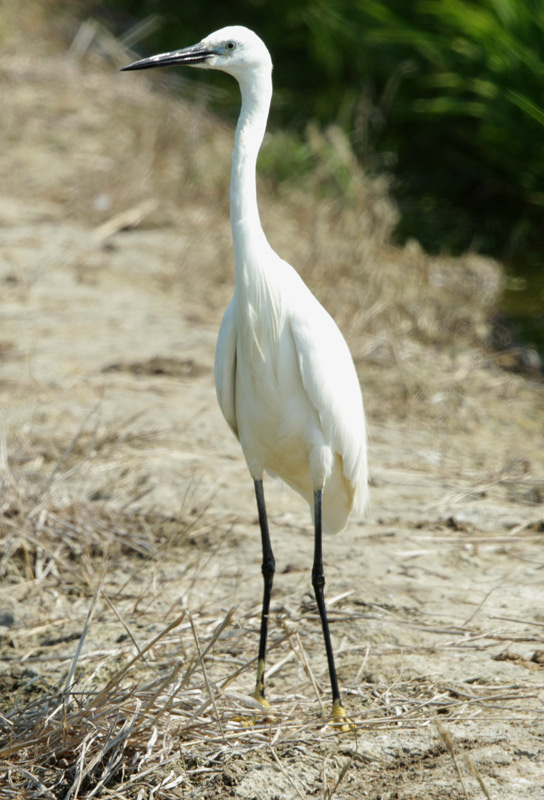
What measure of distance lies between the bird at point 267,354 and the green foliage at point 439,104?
163 inches

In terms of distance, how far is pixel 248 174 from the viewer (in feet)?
7.89

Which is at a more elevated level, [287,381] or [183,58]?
[183,58]

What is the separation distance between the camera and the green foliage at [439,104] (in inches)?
273

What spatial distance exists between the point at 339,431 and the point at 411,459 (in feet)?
5.60

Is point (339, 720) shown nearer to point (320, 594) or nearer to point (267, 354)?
point (320, 594)

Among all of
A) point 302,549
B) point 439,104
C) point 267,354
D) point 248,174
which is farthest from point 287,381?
point 439,104

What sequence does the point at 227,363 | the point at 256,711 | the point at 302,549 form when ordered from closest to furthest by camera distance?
1. the point at 256,711
2. the point at 227,363
3. the point at 302,549

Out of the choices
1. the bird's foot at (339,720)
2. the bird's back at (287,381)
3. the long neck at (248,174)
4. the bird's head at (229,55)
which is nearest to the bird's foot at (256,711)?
the bird's foot at (339,720)

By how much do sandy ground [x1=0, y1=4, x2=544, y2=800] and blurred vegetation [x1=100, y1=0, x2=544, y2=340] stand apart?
2.31 metres

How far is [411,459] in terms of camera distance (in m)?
4.28

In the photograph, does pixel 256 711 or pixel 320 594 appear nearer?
pixel 256 711

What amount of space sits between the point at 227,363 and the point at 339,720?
0.98 meters

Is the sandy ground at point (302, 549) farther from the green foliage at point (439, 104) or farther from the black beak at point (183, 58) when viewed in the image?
the green foliage at point (439, 104)

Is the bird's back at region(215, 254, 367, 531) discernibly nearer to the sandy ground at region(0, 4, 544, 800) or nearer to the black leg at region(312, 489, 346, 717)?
the black leg at region(312, 489, 346, 717)
